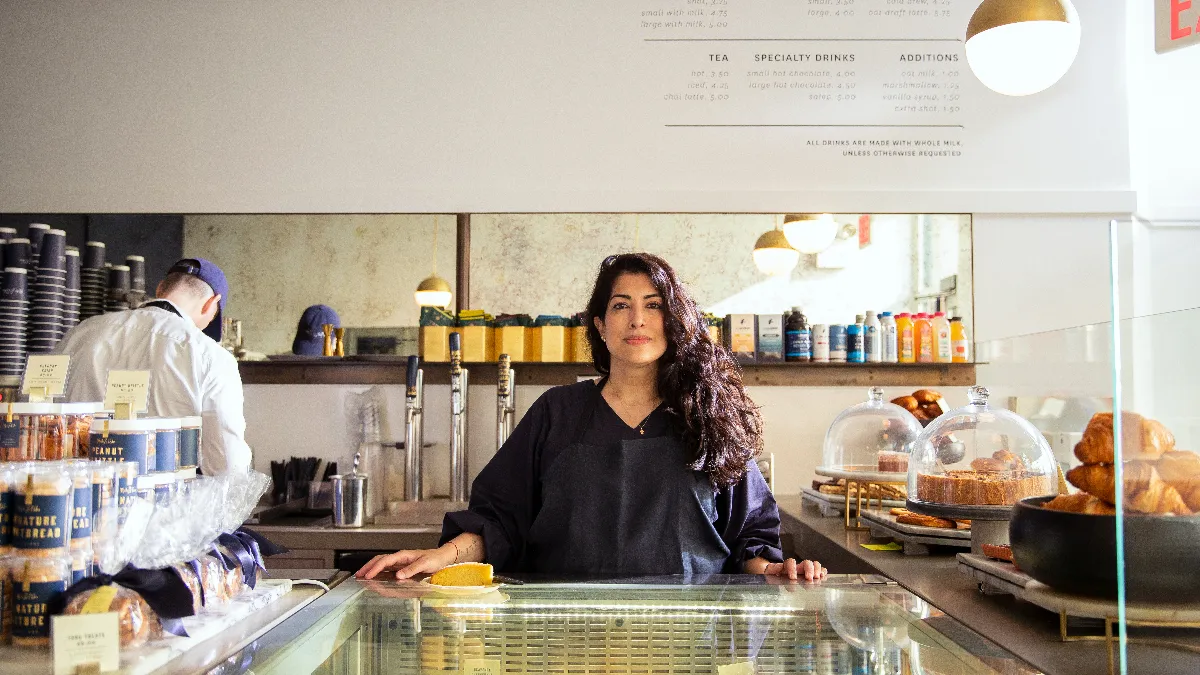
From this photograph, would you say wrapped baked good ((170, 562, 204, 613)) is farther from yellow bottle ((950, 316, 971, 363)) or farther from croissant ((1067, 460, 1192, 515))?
yellow bottle ((950, 316, 971, 363))

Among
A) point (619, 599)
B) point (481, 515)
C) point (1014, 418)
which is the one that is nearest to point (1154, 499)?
point (619, 599)

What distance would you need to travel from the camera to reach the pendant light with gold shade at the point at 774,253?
14.4ft

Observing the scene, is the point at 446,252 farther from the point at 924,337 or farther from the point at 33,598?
the point at 33,598

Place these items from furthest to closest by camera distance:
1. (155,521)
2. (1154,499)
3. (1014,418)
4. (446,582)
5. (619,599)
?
(1014,418) → (446,582) → (619,599) → (155,521) → (1154,499)

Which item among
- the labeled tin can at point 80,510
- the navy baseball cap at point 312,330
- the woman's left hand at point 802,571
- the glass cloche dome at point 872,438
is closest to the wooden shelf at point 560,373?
the navy baseball cap at point 312,330

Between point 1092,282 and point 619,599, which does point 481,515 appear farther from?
point 1092,282

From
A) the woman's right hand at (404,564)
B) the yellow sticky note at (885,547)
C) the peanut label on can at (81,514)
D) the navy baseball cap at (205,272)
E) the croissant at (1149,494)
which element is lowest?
the yellow sticky note at (885,547)

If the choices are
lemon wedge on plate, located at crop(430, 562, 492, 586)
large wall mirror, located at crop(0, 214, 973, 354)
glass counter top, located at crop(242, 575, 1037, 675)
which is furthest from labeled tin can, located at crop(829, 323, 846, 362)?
lemon wedge on plate, located at crop(430, 562, 492, 586)

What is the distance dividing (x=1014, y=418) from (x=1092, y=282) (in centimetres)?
227

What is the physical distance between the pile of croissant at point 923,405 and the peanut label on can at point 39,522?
2.82 m

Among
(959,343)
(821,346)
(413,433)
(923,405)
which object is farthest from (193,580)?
(959,343)

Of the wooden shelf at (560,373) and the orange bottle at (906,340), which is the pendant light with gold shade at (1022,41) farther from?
the wooden shelf at (560,373)

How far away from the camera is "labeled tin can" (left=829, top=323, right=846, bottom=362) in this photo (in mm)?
3939

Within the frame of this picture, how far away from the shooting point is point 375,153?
3861mm
